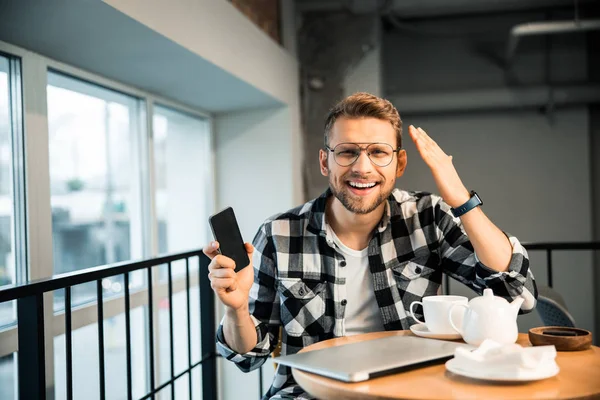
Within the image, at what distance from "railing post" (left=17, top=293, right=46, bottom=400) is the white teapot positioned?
89cm

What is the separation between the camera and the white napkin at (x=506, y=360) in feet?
3.02

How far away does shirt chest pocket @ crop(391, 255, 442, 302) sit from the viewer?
1.56 m

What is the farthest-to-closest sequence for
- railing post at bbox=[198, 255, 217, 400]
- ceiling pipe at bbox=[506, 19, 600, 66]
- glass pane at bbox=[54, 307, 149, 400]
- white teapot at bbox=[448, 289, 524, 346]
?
ceiling pipe at bbox=[506, 19, 600, 66] < glass pane at bbox=[54, 307, 149, 400] < railing post at bbox=[198, 255, 217, 400] < white teapot at bbox=[448, 289, 524, 346]

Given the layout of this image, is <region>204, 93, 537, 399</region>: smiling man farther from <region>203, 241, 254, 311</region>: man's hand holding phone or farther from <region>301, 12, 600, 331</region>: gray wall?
<region>301, 12, 600, 331</region>: gray wall

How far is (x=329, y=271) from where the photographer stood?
5.18 ft

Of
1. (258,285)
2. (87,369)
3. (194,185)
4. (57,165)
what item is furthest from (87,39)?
(194,185)

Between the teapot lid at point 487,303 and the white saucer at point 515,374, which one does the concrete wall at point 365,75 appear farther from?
the white saucer at point 515,374

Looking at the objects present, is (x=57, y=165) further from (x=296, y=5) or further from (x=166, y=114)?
(x=296, y=5)

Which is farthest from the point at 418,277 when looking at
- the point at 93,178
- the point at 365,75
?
the point at 365,75

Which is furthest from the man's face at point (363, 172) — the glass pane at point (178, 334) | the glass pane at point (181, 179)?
the glass pane at point (181, 179)

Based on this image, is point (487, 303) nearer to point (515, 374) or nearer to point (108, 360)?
point (515, 374)

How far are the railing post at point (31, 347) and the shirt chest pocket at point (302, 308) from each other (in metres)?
0.60

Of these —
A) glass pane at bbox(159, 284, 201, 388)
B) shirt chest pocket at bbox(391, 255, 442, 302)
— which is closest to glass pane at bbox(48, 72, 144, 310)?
glass pane at bbox(159, 284, 201, 388)

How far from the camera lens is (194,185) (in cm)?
364
